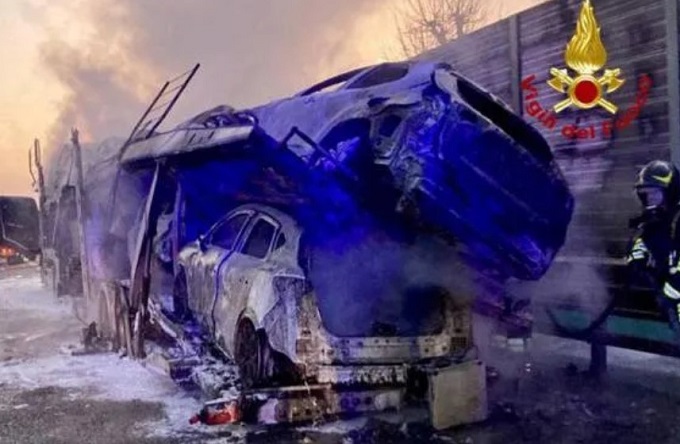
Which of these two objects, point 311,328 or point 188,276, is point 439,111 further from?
point 188,276

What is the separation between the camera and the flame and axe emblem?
7.41m

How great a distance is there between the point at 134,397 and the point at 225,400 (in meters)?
1.76

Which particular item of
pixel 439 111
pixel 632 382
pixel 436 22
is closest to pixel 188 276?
pixel 439 111

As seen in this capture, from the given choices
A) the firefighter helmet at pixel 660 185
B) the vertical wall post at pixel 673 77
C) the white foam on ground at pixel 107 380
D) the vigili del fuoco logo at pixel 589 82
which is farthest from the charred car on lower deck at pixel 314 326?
the vigili del fuoco logo at pixel 589 82

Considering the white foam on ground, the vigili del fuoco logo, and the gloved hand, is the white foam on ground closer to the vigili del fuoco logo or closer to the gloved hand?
the gloved hand

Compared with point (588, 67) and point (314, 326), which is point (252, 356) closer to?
point (314, 326)

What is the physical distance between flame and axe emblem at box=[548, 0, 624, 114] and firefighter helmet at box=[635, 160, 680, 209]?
1341 millimetres

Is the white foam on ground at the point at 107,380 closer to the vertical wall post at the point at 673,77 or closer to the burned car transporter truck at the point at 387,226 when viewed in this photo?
the burned car transporter truck at the point at 387,226

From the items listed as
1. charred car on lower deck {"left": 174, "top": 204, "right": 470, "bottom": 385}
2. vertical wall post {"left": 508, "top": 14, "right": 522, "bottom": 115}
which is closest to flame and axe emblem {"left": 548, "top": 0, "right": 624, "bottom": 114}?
vertical wall post {"left": 508, "top": 14, "right": 522, "bottom": 115}

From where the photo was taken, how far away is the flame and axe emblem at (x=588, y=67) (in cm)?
741

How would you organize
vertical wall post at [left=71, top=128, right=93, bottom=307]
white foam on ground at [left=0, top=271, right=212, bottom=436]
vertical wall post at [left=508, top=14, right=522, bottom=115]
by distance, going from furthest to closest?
1. vertical wall post at [left=71, top=128, right=93, bottom=307]
2. vertical wall post at [left=508, top=14, right=522, bottom=115]
3. white foam on ground at [left=0, top=271, right=212, bottom=436]

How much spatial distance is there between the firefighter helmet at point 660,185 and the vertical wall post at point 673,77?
0.49 metres

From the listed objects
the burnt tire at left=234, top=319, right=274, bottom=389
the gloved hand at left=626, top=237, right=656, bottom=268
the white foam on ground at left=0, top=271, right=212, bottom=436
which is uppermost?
the gloved hand at left=626, top=237, right=656, bottom=268

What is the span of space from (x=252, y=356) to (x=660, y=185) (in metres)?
3.43
